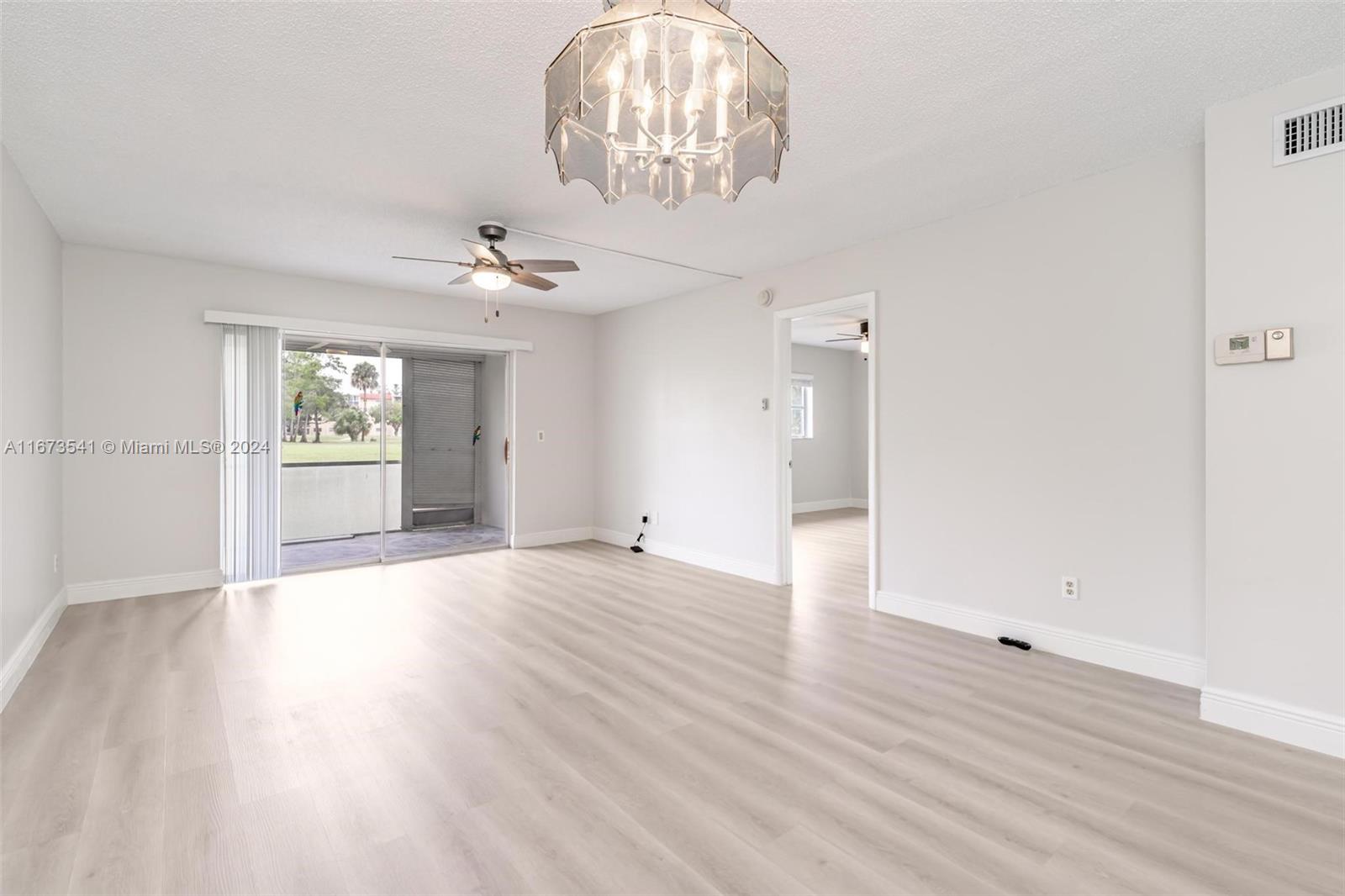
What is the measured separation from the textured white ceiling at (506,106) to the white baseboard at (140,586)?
256 cm

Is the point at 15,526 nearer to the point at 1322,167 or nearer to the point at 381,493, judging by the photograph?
the point at 381,493

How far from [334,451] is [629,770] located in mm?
4889

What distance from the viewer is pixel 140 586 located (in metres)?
4.74

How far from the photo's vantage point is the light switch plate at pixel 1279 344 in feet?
8.21

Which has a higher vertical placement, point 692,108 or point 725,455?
point 692,108

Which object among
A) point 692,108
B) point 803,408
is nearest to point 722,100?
point 692,108

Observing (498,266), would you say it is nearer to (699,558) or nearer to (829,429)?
(699,558)

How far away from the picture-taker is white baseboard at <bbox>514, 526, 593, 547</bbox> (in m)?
6.79

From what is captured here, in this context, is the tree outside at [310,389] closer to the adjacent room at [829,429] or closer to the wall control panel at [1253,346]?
the adjacent room at [829,429]

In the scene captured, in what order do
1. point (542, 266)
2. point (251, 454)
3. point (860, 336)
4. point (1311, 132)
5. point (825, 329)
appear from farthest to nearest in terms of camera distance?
point (860, 336), point (825, 329), point (251, 454), point (542, 266), point (1311, 132)

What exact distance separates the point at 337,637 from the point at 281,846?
7.02 feet

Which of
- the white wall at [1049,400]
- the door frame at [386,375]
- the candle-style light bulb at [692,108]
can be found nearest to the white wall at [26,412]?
the door frame at [386,375]

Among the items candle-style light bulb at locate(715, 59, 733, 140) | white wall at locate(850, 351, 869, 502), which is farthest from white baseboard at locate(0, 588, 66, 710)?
white wall at locate(850, 351, 869, 502)

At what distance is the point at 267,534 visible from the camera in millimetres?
5203
